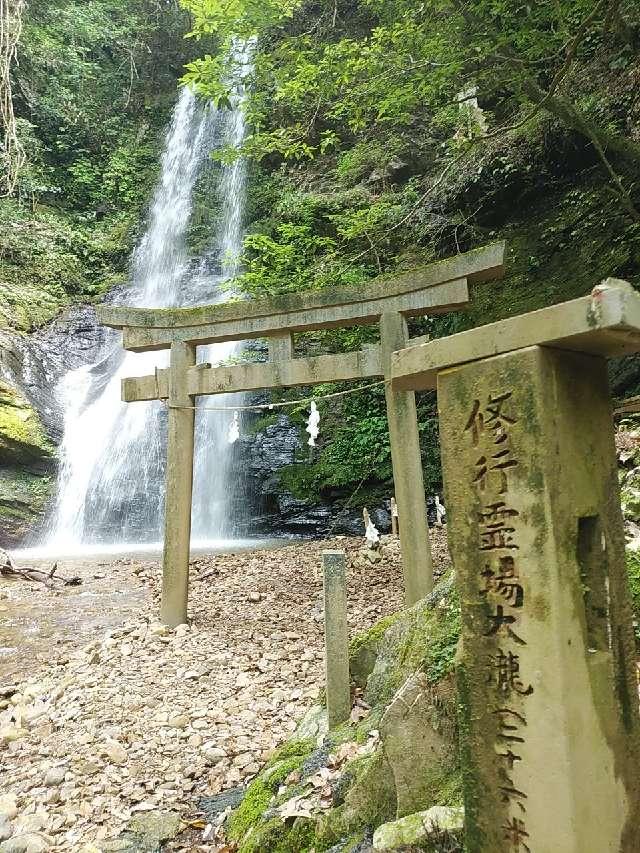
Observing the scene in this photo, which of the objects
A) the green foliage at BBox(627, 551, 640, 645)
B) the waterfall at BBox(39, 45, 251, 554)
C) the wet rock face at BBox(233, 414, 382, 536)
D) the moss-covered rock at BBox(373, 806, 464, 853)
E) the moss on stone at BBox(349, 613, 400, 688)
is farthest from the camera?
the waterfall at BBox(39, 45, 251, 554)

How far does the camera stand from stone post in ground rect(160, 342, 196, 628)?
6301 millimetres

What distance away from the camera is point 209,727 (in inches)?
171

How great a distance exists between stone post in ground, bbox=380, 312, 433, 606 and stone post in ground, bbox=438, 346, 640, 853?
138 inches

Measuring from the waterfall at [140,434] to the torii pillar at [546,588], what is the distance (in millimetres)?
8479

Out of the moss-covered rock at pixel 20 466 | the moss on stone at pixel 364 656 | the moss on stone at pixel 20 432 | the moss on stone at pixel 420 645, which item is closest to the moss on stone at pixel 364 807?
the moss on stone at pixel 420 645

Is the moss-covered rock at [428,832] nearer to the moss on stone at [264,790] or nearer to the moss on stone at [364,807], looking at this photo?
the moss on stone at [364,807]

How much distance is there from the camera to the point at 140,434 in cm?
1515

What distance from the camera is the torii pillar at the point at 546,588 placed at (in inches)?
71.4

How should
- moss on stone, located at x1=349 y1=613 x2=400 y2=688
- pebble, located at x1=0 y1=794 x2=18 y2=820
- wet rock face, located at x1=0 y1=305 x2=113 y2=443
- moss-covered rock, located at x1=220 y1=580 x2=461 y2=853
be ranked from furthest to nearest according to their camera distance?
wet rock face, located at x1=0 y1=305 x2=113 y2=443
moss on stone, located at x1=349 y1=613 x2=400 y2=688
pebble, located at x1=0 y1=794 x2=18 y2=820
moss-covered rock, located at x1=220 y1=580 x2=461 y2=853

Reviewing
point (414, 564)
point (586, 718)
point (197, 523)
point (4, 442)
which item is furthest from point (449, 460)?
point (4, 442)

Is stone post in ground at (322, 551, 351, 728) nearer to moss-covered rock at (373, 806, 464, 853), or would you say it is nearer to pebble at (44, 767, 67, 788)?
moss-covered rock at (373, 806, 464, 853)

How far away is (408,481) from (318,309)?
1.99 meters

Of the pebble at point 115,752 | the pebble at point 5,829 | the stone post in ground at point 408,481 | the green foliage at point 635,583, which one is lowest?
Answer: the pebble at point 5,829

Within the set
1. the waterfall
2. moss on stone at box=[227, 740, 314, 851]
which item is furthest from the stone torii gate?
the waterfall
